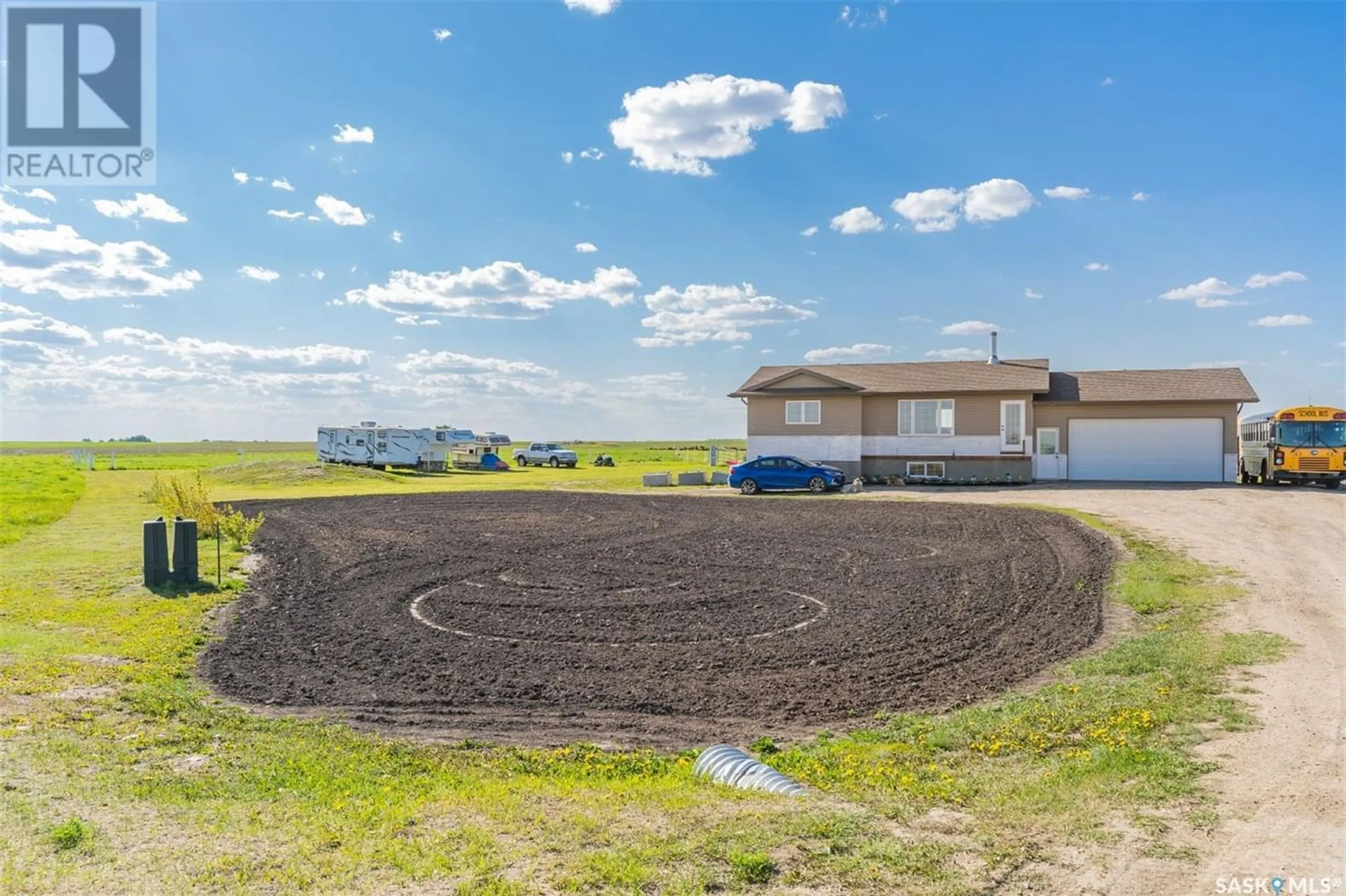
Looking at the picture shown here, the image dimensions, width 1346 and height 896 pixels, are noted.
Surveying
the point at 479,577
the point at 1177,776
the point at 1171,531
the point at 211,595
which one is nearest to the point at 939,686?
the point at 1177,776

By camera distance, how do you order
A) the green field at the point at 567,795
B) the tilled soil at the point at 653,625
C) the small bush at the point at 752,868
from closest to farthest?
1. the small bush at the point at 752,868
2. the green field at the point at 567,795
3. the tilled soil at the point at 653,625

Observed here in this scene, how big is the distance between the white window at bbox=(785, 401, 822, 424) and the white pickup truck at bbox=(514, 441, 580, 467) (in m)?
22.5

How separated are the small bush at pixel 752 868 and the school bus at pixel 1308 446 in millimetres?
32025

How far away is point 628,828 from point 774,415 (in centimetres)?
3181

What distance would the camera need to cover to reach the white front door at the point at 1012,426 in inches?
1329

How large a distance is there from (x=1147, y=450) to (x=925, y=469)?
8.06 metres

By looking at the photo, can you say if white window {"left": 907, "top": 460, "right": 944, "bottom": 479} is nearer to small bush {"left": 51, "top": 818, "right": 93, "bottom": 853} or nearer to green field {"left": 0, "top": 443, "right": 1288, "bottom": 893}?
green field {"left": 0, "top": 443, "right": 1288, "bottom": 893}

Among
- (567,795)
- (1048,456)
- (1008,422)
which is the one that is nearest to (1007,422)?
(1008,422)

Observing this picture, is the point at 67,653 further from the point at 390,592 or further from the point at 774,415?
the point at 774,415

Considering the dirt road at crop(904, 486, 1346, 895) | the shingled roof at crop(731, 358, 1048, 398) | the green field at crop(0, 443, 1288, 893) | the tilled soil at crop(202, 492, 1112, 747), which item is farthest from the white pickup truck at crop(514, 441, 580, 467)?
the green field at crop(0, 443, 1288, 893)

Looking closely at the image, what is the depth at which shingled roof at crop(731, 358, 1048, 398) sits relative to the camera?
34.1m

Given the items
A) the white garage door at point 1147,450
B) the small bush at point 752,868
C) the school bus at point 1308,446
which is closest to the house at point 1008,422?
the white garage door at point 1147,450

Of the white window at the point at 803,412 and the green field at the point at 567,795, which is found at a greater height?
the white window at the point at 803,412

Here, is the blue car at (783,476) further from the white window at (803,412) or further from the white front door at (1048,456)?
the white front door at (1048,456)
